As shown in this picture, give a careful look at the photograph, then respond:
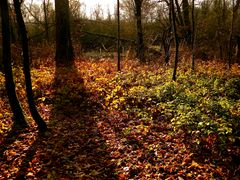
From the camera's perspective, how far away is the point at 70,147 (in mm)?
7227

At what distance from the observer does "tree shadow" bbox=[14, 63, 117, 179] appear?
19.8ft

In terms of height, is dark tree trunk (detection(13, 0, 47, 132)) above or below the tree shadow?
above

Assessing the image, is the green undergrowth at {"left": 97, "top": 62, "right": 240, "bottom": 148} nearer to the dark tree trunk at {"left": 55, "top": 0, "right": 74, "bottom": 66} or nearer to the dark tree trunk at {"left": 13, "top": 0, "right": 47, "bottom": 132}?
the dark tree trunk at {"left": 13, "top": 0, "right": 47, "bottom": 132}

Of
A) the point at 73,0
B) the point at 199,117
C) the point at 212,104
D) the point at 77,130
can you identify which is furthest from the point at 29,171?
the point at 73,0

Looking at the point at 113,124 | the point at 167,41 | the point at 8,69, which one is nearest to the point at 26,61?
the point at 8,69

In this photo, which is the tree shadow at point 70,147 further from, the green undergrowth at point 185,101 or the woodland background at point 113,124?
the green undergrowth at point 185,101

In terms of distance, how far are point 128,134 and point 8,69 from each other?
3.78 meters

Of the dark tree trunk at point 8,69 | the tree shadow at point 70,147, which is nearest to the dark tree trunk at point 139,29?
the tree shadow at point 70,147

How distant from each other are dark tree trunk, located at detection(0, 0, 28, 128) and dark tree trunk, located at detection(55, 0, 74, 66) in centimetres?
852

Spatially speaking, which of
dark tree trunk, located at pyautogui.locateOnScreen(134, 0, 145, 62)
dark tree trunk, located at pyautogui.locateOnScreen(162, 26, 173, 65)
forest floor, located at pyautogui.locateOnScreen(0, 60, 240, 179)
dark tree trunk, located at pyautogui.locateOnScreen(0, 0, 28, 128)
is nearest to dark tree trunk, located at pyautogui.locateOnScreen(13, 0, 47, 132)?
forest floor, located at pyautogui.locateOnScreen(0, 60, 240, 179)

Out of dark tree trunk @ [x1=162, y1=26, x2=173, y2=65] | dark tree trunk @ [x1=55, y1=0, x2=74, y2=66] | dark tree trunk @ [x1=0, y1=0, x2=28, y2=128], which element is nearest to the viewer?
dark tree trunk @ [x1=0, y1=0, x2=28, y2=128]

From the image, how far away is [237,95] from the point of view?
9.52 metres

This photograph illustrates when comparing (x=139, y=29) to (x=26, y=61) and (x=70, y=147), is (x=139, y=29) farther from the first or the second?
(x=70, y=147)

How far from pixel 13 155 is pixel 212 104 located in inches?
213
